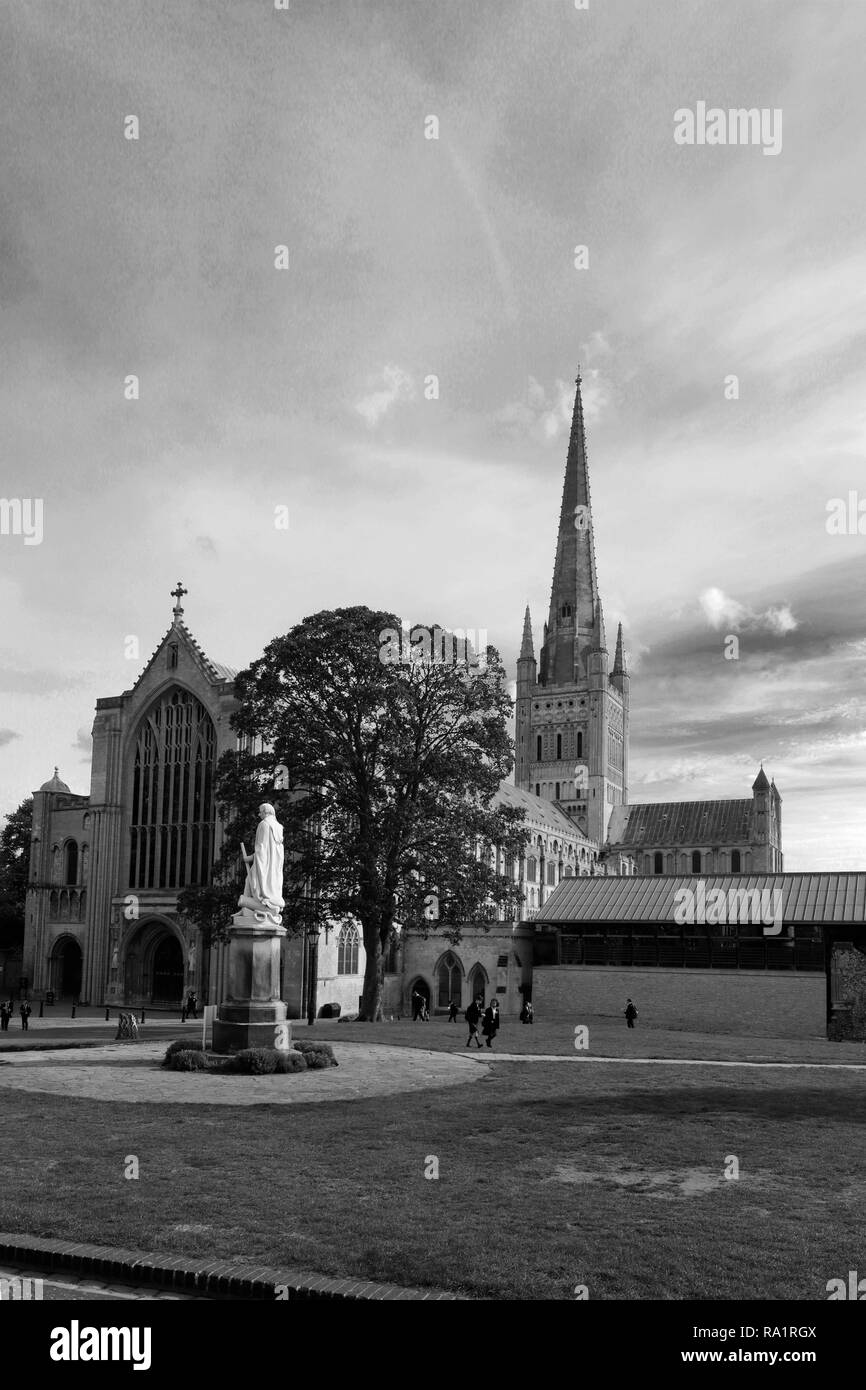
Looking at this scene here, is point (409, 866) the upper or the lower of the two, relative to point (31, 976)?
upper

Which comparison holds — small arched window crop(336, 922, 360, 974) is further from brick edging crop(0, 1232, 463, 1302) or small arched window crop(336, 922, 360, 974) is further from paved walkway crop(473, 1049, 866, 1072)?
brick edging crop(0, 1232, 463, 1302)

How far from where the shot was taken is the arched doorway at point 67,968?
208 ft

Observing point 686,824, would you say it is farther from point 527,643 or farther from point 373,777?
point 373,777

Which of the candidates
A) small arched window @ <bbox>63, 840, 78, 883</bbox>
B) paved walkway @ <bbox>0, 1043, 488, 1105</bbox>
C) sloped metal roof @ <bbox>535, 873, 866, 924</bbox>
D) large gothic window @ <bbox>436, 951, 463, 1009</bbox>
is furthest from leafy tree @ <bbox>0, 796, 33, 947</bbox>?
paved walkway @ <bbox>0, 1043, 488, 1105</bbox>

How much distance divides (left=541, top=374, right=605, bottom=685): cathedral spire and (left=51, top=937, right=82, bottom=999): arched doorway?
244 feet

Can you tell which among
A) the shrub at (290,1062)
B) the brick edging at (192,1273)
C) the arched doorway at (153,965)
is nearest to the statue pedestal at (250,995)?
the shrub at (290,1062)

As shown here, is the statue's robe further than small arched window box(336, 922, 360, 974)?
No

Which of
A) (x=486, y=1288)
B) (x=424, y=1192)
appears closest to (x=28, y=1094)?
(x=424, y=1192)

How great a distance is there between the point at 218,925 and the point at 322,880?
489 cm

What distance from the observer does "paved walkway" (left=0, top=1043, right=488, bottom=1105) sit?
63.7 feet

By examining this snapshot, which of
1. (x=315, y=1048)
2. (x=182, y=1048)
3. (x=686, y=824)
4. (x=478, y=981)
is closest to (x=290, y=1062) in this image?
(x=315, y=1048)

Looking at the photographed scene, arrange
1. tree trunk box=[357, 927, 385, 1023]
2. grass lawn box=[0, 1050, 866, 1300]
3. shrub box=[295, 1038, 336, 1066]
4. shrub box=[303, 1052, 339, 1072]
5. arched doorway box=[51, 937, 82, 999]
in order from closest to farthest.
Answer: grass lawn box=[0, 1050, 866, 1300] → shrub box=[303, 1052, 339, 1072] → shrub box=[295, 1038, 336, 1066] → tree trunk box=[357, 927, 385, 1023] → arched doorway box=[51, 937, 82, 999]
